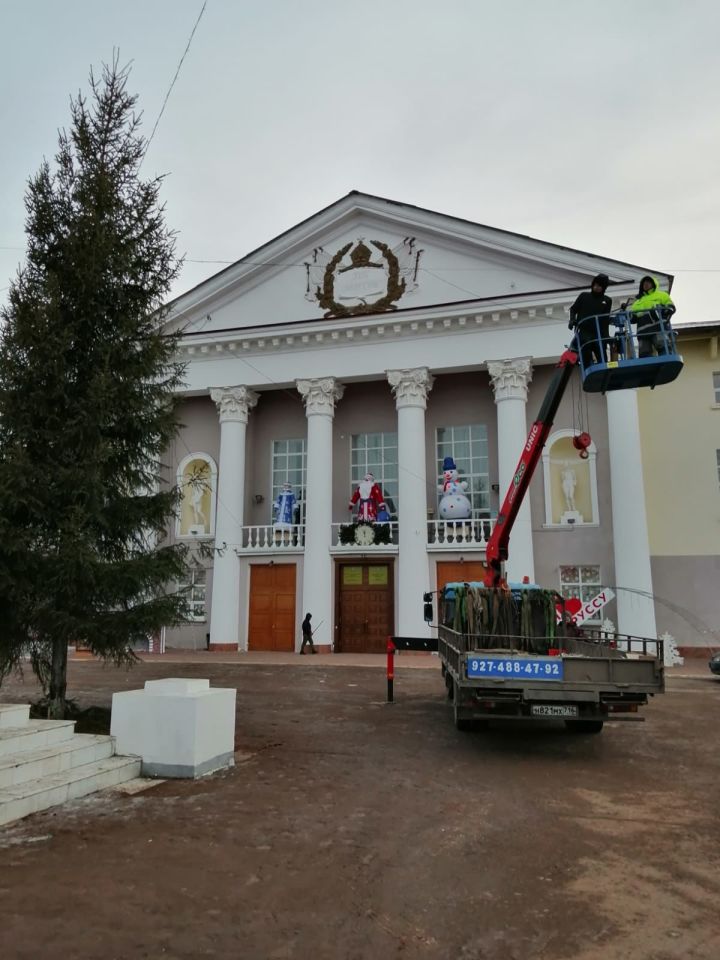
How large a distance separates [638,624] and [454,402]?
912 centimetres

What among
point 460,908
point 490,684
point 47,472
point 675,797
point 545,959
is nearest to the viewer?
point 545,959

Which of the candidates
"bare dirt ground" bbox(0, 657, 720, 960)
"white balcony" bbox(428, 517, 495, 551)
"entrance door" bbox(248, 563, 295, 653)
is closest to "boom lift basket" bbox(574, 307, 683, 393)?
"bare dirt ground" bbox(0, 657, 720, 960)

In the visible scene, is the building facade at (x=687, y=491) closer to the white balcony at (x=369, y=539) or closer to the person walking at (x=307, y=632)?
the white balcony at (x=369, y=539)

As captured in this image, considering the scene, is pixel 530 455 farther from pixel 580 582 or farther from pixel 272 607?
pixel 272 607

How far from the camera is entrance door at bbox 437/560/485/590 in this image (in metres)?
21.5

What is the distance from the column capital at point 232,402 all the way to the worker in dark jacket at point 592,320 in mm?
16001

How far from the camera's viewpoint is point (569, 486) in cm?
2180

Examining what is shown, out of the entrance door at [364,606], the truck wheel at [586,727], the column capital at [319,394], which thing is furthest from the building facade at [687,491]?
the truck wheel at [586,727]

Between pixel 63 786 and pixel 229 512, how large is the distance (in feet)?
58.0

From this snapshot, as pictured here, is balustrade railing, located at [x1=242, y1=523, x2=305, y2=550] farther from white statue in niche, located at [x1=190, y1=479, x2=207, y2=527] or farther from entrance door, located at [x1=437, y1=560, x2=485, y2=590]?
entrance door, located at [x1=437, y1=560, x2=485, y2=590]

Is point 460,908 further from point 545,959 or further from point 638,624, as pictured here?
point 638,624

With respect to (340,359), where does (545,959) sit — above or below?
below

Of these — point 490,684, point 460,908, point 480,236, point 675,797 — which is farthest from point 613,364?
point 480,236

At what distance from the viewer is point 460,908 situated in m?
4.05
